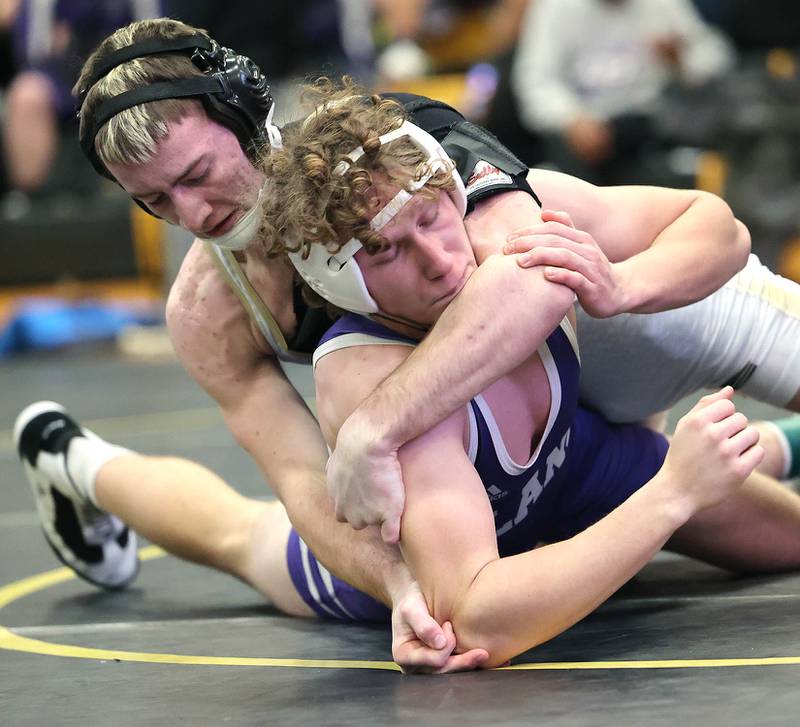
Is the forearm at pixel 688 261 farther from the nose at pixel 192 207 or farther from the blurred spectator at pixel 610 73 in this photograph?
the blurred spectator at pixel 610 73

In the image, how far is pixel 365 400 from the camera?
2.28m

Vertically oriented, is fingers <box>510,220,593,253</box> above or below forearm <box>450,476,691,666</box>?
above

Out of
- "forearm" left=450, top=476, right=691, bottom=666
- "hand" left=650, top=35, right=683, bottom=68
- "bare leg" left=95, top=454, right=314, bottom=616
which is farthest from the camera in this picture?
"hand" left=650, top=35, right=683, bottom=68

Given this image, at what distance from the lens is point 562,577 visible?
2.18m

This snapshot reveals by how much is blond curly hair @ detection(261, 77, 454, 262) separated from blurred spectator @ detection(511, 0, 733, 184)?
5.89m

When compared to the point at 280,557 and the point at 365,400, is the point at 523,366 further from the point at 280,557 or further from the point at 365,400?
the point at 280,557

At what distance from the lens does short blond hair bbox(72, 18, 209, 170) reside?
2.57 metres

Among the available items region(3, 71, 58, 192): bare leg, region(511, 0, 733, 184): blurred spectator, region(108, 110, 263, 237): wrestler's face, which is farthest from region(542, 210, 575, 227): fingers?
region(3, 71, 58, 192): bare leg

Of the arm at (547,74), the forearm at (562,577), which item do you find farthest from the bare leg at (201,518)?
the arm at (547,74)

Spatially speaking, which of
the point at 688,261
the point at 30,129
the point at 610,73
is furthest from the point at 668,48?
the point at 688,261

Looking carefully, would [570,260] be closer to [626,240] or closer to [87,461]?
[626,240]

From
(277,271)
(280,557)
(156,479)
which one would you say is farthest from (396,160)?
(156,479)

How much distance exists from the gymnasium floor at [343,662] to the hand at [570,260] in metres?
0.53

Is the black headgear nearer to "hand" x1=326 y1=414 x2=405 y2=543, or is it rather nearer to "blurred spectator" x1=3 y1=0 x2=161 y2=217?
"hand" x1=326 y1=414 x2=405 y2=543
